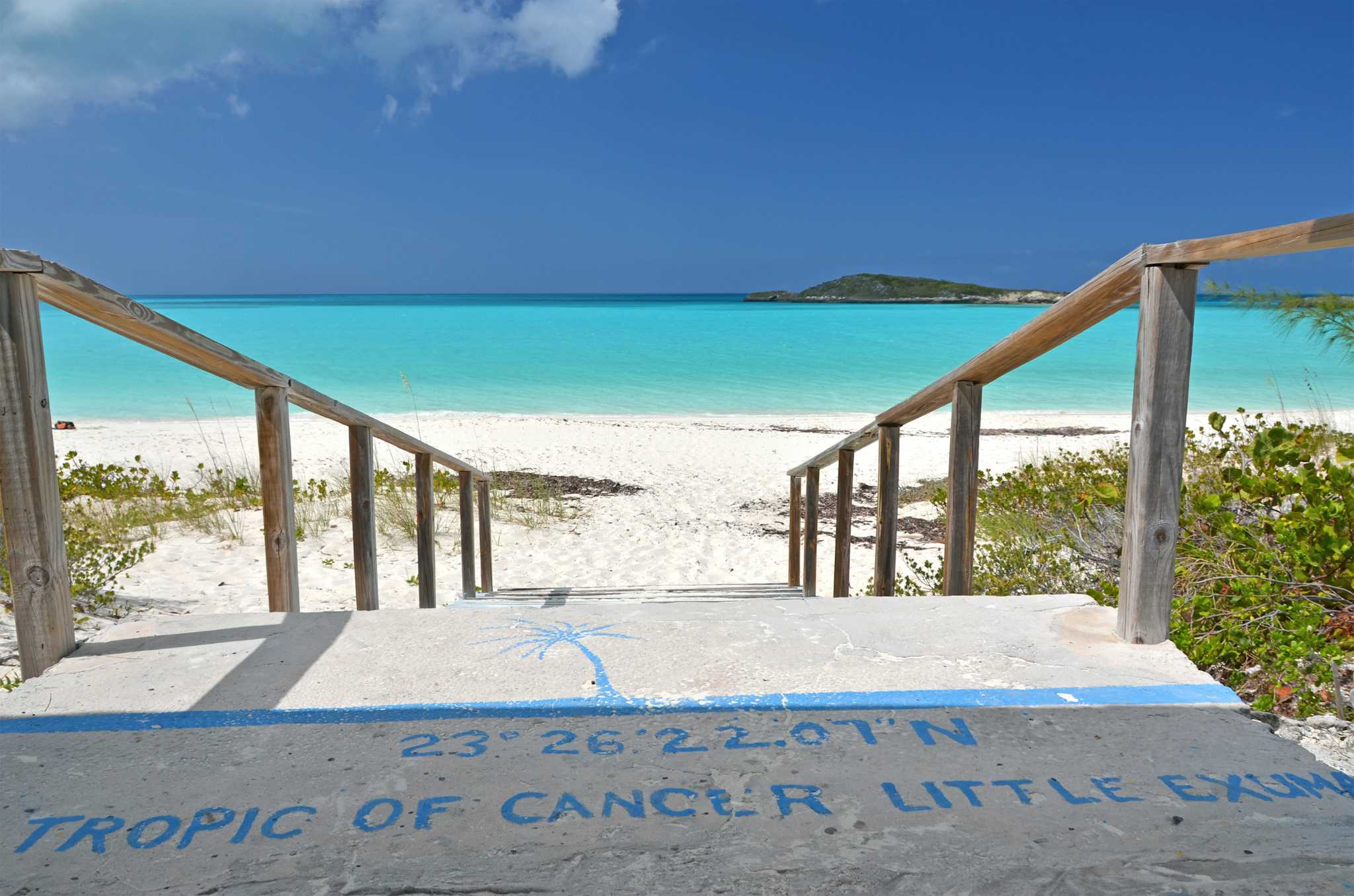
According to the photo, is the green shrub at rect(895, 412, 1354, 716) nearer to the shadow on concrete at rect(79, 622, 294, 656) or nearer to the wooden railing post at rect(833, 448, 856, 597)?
the wooden railing post at rect(833, 448, 856, 597)

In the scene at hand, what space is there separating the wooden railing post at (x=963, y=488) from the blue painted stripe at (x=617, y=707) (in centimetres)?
107

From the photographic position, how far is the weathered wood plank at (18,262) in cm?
203

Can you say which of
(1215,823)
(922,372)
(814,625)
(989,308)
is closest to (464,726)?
(814,625)

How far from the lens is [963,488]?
311cm

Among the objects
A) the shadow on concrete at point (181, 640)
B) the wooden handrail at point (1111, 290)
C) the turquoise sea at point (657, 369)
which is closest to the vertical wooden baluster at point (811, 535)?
the wooden handrail at point (1111, 290)

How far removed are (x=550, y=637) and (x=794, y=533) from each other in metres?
3.72

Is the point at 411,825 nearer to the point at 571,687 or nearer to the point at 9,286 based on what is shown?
the point at 571,687

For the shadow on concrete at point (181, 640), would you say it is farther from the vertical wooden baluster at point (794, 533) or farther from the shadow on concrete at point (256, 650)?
the vertical wooden baluster at point (794, 533)

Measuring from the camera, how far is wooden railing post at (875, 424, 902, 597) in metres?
3.64

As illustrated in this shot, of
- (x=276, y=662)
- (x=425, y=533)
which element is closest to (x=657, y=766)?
(x=276, y=662)

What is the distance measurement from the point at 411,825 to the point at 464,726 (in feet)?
1.26

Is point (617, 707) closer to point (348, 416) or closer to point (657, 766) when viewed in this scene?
point (657, 766)

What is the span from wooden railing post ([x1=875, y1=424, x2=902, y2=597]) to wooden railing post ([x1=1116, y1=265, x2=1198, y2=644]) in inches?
53.2

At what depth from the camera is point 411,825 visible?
1562mm
